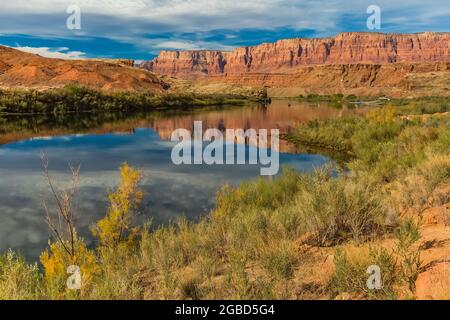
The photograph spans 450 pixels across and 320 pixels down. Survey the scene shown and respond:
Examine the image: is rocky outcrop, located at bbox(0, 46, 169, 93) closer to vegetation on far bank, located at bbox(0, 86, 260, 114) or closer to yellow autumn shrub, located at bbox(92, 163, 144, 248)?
vegetation on far bank, located at bbox(0, 86, 260, 114)

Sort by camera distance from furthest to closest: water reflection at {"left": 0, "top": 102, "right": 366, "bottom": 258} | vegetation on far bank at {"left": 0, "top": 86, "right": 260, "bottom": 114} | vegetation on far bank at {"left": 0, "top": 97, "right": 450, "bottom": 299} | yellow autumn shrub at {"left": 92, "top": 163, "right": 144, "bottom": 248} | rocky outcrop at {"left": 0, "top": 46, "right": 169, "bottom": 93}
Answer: rocky outcrop at {"left": 0, "top": 46, "right": 169, "bottom": 93}
vegetation on far bank at {"left": 0, "top": 86, "right": 260, "bottom": 114}
water reflection at {"left": 0, "top": 102, "right": 366, "bottom": 258}
yellow autumn shrub at {"left": 92, "top": 163, "right": 144, "bottom": 248}
vegetation on far bank at {"left": 0, "top": 97, "right": 450, "bottom": 299}

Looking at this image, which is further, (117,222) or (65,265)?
(117,222)

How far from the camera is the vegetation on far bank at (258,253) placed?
488 cm

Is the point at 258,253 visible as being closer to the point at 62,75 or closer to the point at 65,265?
the point at 65,265

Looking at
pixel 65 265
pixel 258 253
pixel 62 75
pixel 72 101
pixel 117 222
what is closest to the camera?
pixel 65 265

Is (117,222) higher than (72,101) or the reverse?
the reverse

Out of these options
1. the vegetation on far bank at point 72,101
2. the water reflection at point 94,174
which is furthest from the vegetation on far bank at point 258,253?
the vegetation on far bank at point 72,101

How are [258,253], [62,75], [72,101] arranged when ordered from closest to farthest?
1. [258,253]
2. [72,101]
3. [62,75]

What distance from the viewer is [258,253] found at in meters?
6.32

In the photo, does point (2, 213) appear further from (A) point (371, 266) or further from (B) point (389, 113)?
(B) point (389, 113)

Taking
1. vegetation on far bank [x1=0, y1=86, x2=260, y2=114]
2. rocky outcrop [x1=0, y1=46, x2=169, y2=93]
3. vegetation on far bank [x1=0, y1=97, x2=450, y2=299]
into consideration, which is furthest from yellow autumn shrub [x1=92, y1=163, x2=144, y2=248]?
rocky outcrop [x1=0, y1=46, x2=169, y2=93]

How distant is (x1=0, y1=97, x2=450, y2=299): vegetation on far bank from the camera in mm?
4875

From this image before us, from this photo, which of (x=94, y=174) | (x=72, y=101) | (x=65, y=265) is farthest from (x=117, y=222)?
(x=72, y=101)
